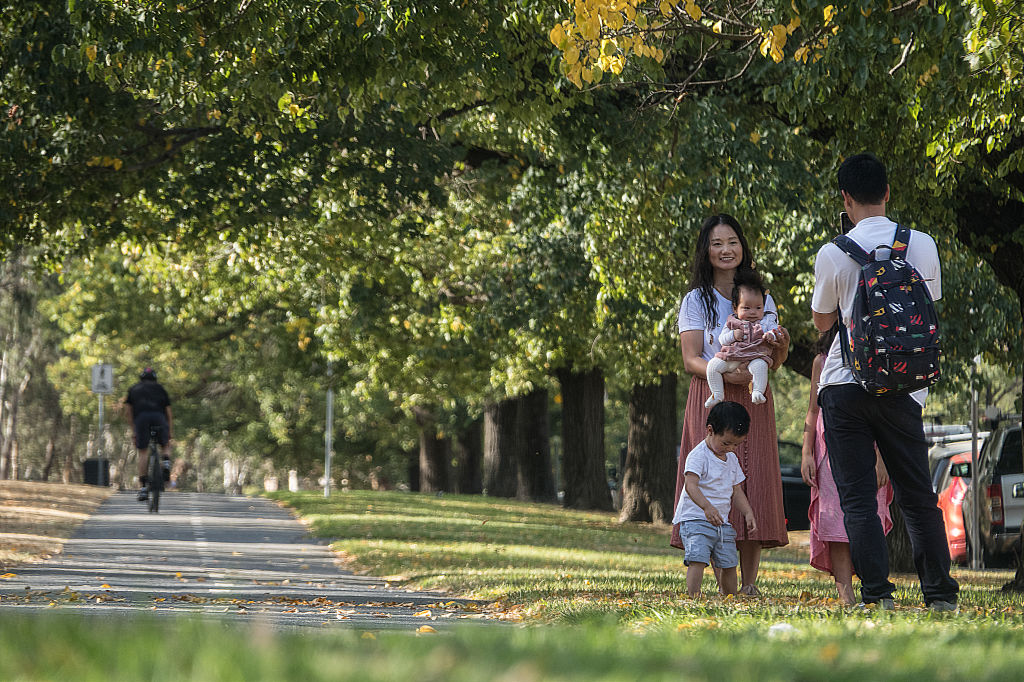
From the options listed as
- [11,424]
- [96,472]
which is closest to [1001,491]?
[96,472]

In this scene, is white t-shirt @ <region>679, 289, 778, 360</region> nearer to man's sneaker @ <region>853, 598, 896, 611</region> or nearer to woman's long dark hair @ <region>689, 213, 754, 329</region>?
woman's long dark hair @ <region>689, 213, 754, 329</region>

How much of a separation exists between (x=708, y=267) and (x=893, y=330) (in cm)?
175

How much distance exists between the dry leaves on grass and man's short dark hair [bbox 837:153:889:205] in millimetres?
7602

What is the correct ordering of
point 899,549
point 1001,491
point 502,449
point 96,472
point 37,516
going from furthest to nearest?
point 96,472 → point 502,449 → point 37,516 → point 1001,491 → point 899,549

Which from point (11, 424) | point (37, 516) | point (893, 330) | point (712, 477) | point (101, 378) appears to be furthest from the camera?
point (11, 424)

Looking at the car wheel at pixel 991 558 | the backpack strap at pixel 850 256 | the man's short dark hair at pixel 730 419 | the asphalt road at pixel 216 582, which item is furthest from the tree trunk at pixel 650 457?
the backpack strap at pixel 850 256

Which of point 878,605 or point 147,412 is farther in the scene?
point 147,412

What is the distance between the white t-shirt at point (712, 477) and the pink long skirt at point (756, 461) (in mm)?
118

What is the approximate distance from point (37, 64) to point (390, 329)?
532 inches

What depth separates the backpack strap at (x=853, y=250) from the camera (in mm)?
6270

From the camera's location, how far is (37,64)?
41.8 feet

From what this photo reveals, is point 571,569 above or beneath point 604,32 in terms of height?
beneath

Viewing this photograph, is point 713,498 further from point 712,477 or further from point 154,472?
point 154,472

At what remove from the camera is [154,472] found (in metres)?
18.6
